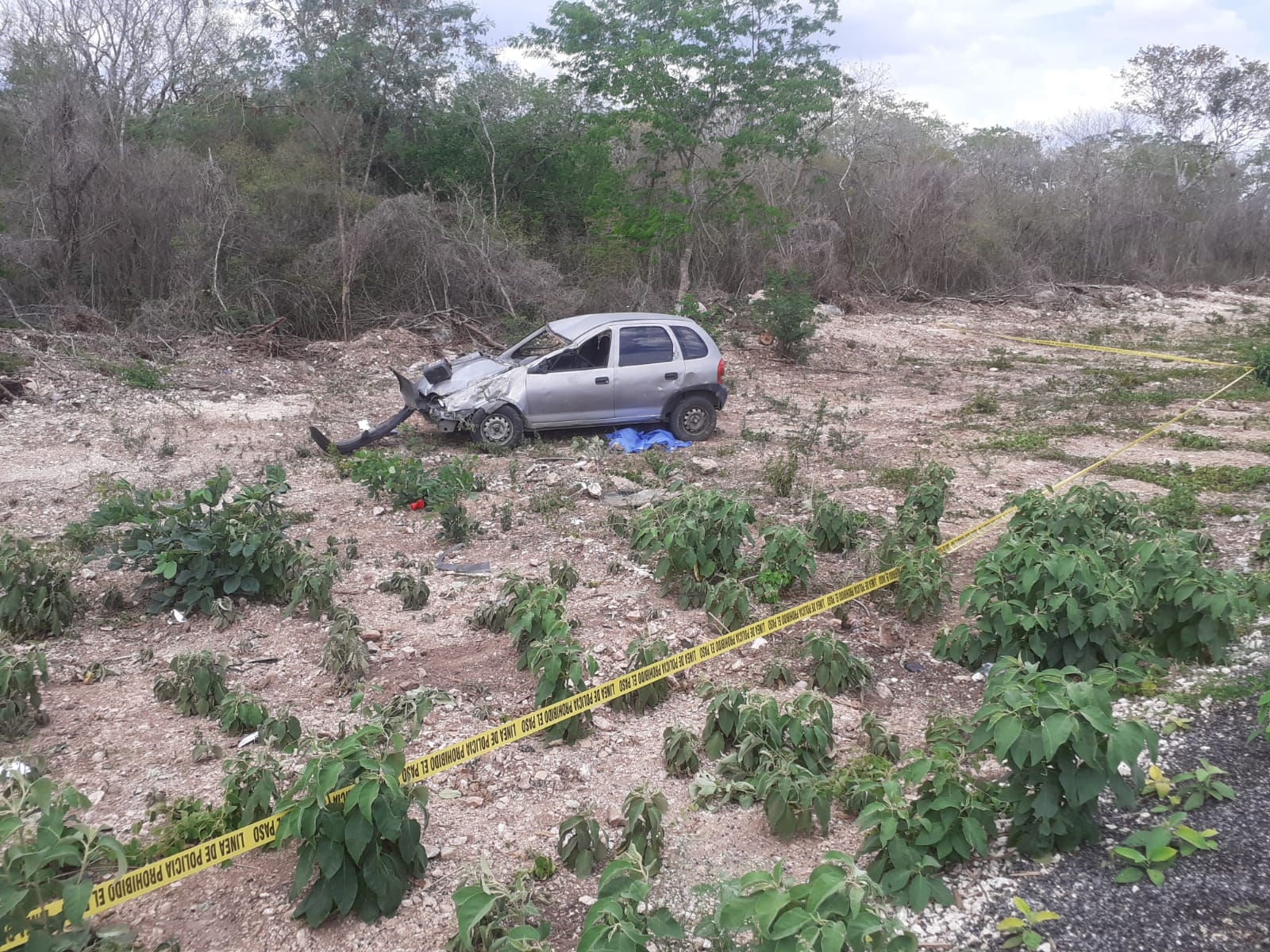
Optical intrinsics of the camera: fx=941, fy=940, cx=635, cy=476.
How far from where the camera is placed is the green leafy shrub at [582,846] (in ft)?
11.6

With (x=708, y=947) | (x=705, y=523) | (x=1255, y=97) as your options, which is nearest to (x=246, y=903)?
(x=708, y=947)

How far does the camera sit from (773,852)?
380 centimetres

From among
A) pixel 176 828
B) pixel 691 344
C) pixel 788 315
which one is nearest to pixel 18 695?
pixel 176 828

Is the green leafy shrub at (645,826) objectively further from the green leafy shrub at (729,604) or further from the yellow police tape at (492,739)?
the green leafy shrub at (729,604)

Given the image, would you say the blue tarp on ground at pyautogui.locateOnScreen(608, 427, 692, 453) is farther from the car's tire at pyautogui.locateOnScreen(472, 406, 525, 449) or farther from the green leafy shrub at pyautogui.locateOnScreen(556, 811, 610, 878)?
the green leafy shrub at pyautogui.locateOnScreen(556, 811, 610, 878)

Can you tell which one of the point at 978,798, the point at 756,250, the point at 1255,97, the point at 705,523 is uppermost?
the point at 1255,97

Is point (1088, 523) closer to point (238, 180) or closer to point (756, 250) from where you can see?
point (238, 180)

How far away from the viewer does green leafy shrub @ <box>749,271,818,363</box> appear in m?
16.9

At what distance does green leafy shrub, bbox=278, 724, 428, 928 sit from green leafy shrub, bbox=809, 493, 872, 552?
4.50m

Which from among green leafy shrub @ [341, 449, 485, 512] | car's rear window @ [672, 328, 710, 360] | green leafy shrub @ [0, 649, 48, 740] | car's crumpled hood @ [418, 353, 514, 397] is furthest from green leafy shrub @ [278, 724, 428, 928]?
car's rear window @ [672, 328, 710, 360]

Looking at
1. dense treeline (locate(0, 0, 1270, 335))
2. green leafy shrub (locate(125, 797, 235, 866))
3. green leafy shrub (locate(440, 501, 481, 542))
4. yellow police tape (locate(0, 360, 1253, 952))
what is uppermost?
dense treeline (locate(0, 0, 1270, 335))

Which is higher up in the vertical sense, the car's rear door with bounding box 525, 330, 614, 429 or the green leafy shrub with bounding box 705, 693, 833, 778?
the car's rear door with bounding box 525, 330, 614, 429

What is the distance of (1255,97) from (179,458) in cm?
4588

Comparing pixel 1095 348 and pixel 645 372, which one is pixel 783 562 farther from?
pixel 1095 348
